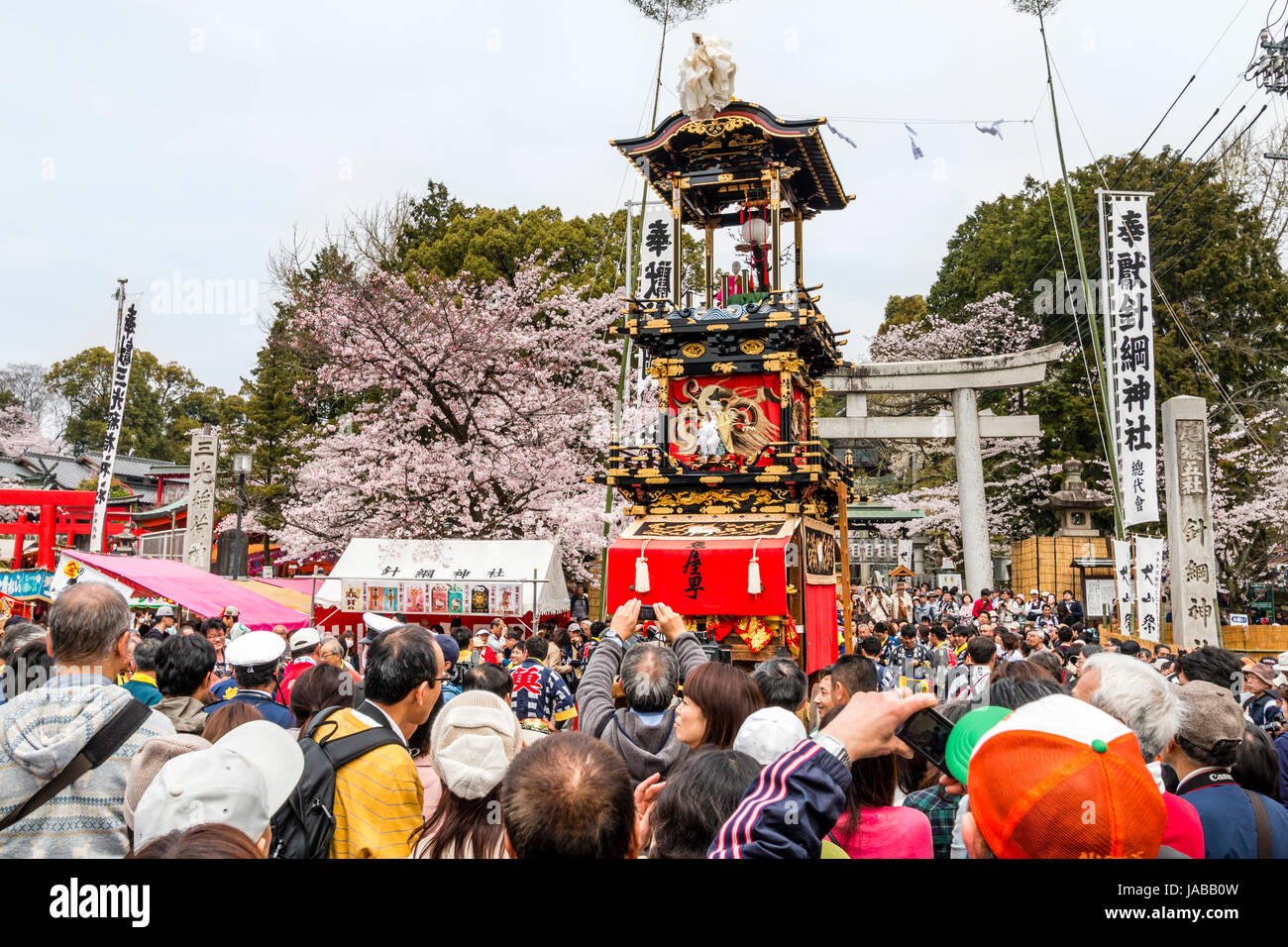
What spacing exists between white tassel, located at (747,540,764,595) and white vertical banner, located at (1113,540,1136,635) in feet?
20.9

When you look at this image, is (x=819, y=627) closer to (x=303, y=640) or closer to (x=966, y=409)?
(x=303, y=640)

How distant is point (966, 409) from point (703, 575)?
14333 millimetres

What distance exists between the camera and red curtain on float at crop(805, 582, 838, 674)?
1670 cm

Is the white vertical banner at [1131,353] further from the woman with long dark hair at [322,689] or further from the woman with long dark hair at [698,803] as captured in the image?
the woman with long dark hair at [698,803]

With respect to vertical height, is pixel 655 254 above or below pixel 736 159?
below

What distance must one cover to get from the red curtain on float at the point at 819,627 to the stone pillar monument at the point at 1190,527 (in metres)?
5.89

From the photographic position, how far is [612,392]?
967 inches

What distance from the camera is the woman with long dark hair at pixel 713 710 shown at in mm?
3545

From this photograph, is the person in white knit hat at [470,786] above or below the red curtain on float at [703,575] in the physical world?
below

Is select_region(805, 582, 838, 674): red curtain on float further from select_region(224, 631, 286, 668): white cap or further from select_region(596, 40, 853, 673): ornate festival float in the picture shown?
select_region(224, 631, 286, 668): white cap

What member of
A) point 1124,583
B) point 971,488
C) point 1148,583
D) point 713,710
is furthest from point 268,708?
point 971,488

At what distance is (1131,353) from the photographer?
1552 cm

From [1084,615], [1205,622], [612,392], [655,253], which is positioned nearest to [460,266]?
[612,392]

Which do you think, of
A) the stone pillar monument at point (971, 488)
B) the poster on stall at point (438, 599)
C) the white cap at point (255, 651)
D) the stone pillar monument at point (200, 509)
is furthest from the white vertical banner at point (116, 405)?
the stone pillar monument at point (971, 488)
